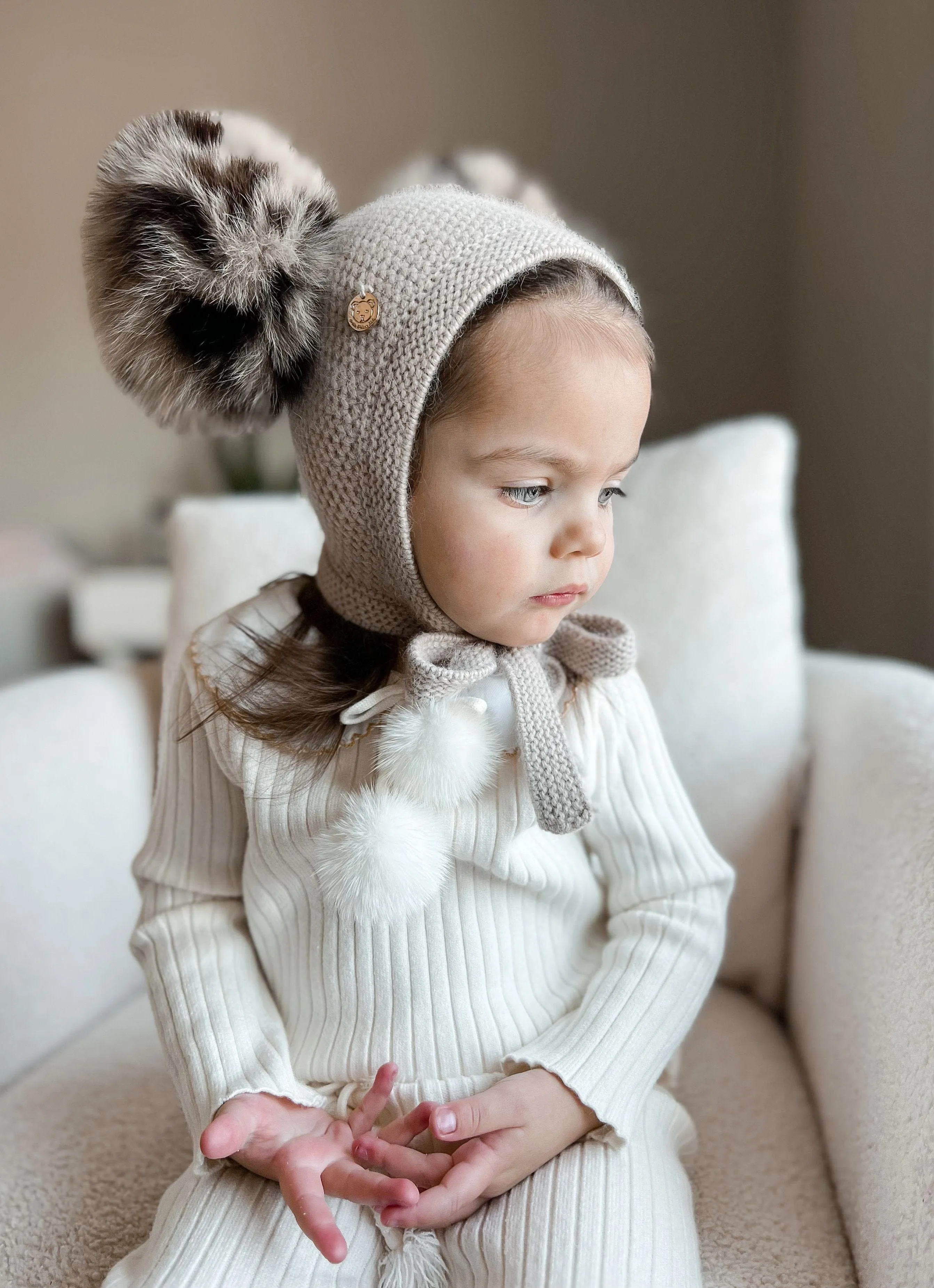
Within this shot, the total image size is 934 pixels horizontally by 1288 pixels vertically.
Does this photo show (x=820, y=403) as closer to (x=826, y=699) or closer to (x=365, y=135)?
(x=826, y=699)

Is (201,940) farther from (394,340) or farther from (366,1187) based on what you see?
(394,340)

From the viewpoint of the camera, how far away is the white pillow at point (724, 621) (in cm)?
92

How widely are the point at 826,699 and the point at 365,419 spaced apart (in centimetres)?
55

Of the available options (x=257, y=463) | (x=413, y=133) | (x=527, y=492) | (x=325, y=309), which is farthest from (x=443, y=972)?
(x=413, y=133)

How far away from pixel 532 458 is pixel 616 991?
337 millimetres

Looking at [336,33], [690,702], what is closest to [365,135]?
[336,33]

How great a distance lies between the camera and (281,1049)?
2.16 feet

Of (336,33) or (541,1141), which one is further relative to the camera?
(336,33)

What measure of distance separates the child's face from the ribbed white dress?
0.11 metres

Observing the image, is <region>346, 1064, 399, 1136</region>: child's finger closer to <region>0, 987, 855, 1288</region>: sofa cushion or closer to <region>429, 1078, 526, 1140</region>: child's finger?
<region>429, 1078, 526, 1140</region>: child's finger

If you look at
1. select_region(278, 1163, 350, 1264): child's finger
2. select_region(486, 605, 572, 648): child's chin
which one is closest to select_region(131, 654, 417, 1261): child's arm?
select_region(278, 1163, 350, 1264): child's finger

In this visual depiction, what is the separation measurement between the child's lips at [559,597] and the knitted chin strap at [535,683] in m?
0.04

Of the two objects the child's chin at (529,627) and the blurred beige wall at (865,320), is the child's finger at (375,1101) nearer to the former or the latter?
the child's chin at (529,627)

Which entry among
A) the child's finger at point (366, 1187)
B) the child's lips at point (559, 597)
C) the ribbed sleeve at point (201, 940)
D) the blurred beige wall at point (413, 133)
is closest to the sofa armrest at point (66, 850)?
the ribbed sleeve at point (201, 940)
